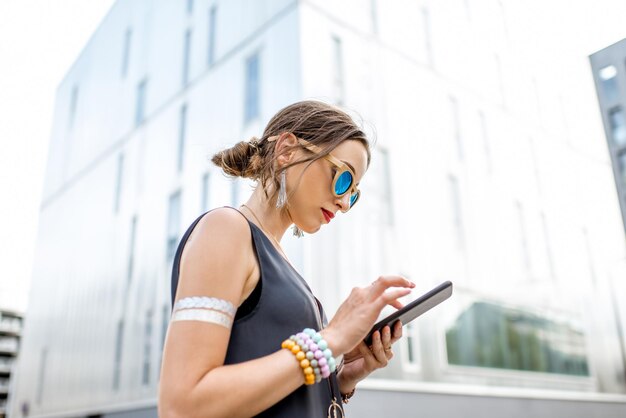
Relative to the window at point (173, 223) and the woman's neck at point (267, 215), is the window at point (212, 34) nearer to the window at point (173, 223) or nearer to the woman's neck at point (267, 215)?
the window at point (173, 223)

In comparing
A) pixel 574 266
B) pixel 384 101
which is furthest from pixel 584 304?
pixel 384 101

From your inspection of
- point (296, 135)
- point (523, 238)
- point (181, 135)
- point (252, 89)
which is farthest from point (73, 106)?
point (296, 135)

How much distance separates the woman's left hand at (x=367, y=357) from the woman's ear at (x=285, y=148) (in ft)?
1.27

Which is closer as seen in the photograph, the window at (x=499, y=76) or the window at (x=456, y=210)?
the window at (x=456, y=210)

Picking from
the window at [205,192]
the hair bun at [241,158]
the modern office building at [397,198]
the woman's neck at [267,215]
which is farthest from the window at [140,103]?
the woman's neck at [267,215]

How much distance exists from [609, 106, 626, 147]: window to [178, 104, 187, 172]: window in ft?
23.7

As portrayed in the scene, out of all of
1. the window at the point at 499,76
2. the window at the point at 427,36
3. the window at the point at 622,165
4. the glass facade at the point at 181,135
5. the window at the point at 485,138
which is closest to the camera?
the window at the point at 622,165

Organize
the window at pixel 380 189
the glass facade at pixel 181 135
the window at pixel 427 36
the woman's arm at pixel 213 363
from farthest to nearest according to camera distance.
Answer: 1. the glass facade at pixel 181 135
2. the window at pixel 427 36
3. the window at pixel 380 189
4. the woman's arm at pixel 213 363

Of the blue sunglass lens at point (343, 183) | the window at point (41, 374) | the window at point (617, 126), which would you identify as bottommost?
the window at point (41, 374)

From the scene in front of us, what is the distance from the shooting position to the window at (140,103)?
1008cm

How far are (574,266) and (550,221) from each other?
3.23 feet

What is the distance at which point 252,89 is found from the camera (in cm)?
709

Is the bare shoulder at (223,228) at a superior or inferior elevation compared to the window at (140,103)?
inferior

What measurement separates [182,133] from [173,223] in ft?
4.44
